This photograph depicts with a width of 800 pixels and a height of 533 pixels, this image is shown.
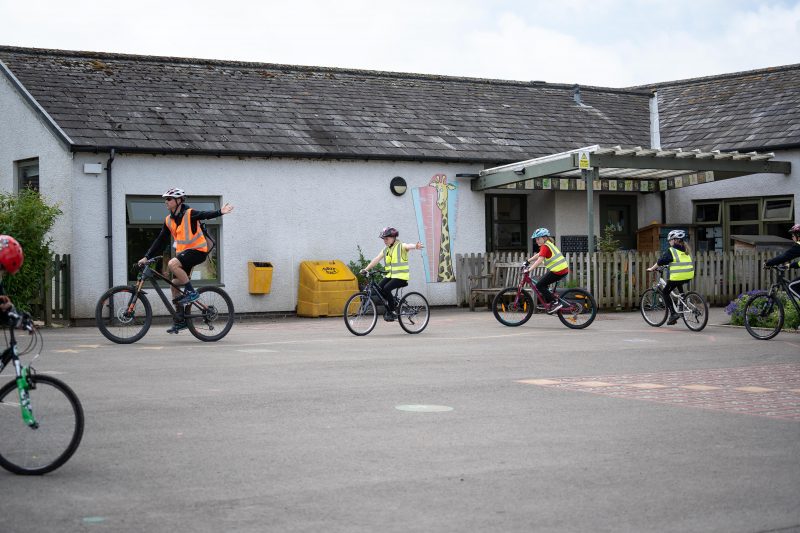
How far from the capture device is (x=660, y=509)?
5637mm

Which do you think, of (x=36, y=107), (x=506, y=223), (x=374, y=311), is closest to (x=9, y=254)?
(x=374, y=311)

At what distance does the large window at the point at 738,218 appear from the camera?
26.1 m

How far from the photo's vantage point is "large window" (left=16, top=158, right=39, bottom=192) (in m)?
22.3

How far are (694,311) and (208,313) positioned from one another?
7.78 metres

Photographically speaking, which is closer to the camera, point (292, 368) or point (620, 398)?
point (620, 398)

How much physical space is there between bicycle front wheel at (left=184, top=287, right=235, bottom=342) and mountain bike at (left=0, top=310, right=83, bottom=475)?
8739 millimetres

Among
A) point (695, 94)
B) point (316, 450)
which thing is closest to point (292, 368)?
point (316, 450)

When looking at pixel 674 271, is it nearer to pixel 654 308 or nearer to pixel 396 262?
pixel 654 308

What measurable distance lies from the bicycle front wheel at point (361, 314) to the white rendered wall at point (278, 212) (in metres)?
5.80

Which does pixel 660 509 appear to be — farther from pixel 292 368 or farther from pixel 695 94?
pixel 695 94

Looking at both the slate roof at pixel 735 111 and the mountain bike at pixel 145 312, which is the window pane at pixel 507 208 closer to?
the slate roof at pixel 735 111

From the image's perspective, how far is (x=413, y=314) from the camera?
17000 millimetres

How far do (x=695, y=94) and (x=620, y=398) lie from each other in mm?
23161

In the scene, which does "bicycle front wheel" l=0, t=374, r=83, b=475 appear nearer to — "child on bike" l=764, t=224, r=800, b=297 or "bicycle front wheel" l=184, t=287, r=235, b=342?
"bicycle front wheel" l=184, t=287, r=235, b=342
